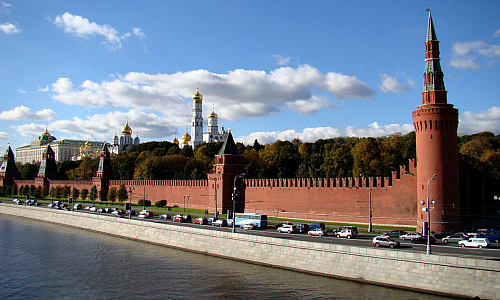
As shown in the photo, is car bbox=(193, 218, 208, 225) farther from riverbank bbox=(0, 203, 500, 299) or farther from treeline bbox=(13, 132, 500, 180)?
treeline bbox=(13, 132, 500, 180)

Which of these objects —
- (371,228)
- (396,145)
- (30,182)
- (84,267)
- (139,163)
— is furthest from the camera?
(30,182)

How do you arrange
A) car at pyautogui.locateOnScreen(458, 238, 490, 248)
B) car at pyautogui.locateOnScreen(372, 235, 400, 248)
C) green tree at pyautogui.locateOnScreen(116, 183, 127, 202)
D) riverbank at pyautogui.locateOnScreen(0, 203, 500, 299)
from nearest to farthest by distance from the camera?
riverbank at pyautogui.locateOnScreen(0, 203, 500, 299) → car at pyautogui.locateOnScreen(458, 238, 490, 248) → car at pyautogui.locateOnScreen(372, 235, 400, 248) → green tree at pyautogui.locateOnScreen(116, 183, 127, 202)

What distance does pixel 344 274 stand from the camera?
77.9ft

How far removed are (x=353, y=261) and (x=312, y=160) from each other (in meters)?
48.4

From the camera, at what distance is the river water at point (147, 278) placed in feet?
72.1

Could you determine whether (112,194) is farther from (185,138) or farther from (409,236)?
(185,138)

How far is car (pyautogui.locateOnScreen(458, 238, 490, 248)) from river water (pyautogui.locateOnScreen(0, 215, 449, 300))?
24.7 ft

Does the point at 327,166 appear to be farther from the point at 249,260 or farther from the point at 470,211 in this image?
the point at 249,260

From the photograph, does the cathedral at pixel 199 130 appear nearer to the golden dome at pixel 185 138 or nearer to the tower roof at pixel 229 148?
the golden dome at pixel 185 138

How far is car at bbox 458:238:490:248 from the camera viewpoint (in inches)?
1022

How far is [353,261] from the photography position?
2358cm

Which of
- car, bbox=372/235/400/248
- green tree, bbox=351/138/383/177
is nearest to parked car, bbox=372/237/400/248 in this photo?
car, bbox=372/235/400/248

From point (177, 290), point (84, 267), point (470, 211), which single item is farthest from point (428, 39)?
point (84, 267)

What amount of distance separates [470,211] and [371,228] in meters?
10.2
